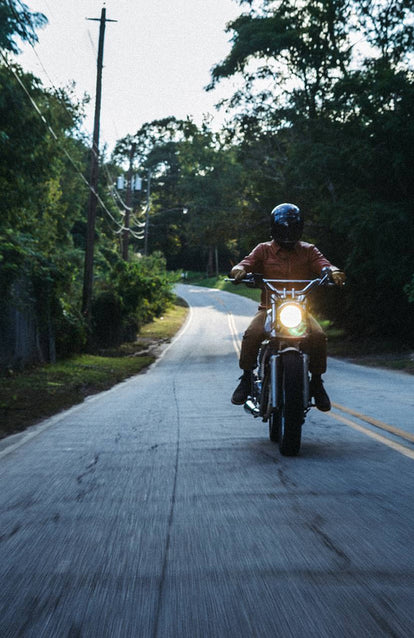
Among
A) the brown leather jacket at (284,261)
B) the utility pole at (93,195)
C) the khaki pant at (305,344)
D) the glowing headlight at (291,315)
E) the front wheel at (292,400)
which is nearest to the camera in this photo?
the front wheel at (292,400)

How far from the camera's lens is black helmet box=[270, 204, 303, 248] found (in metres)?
6.54

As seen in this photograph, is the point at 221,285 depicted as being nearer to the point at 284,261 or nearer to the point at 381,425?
the point at 381,425

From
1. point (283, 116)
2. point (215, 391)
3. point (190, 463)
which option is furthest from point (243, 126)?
point (190, 463)

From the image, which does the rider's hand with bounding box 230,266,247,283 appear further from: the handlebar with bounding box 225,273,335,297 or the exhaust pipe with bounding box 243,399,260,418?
the exhaust pipe with bounding box 243,399,260,418

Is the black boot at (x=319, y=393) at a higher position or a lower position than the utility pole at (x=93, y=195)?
lower

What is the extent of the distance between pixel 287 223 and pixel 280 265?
42 centimetres

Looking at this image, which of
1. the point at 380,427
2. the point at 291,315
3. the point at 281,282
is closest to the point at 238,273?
the point at 281,282

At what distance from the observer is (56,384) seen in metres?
15.3

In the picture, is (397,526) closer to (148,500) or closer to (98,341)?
(148,500)

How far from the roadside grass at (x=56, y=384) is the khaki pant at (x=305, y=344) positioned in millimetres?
3745

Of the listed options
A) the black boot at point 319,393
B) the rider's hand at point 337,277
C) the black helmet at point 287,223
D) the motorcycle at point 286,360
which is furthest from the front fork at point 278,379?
the black helmet at point 287,223

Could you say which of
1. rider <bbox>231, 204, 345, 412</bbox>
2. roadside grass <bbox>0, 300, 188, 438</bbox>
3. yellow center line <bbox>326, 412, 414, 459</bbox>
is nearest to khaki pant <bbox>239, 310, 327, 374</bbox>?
rider <bbox>231, 204, 345, 412</bbox>

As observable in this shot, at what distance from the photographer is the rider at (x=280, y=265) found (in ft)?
21.3

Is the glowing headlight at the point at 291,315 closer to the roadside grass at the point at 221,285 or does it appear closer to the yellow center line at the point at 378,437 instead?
the yellow center line at the point at 378,437
